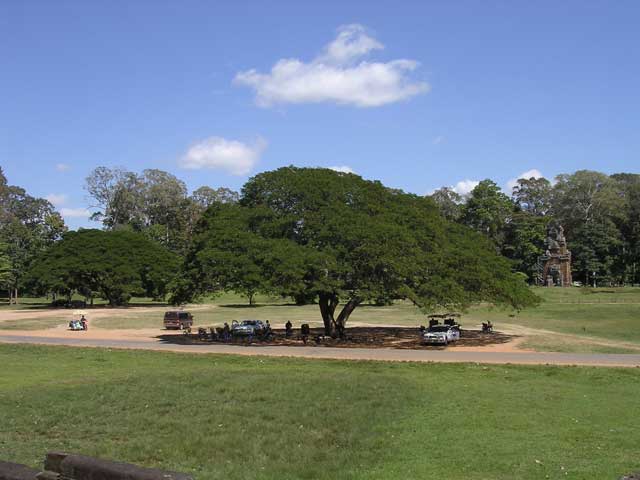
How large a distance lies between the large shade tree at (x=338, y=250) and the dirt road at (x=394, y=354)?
10.7 ft

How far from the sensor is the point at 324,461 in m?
11.0

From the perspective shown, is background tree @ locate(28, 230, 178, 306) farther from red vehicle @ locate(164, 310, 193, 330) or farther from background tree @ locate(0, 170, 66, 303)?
Result: red vehicle @ locate(164, 310, 193, 330)

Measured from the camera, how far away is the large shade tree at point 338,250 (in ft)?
115

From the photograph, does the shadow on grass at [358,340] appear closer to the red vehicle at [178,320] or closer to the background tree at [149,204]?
the red vehicle at [178,320]

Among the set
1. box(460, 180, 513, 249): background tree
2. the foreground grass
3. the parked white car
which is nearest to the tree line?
box(460, 180, 513, 249): background tree

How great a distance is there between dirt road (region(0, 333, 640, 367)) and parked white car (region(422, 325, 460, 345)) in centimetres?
254

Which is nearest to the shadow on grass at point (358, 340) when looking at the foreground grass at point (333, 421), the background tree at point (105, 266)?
the foreground grass at point (333, 421)

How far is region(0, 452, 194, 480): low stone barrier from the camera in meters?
5.71

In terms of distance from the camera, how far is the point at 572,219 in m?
118

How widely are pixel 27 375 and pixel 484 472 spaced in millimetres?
18214

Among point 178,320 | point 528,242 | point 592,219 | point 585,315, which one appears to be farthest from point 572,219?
point 178,320

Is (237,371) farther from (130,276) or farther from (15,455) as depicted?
(130,276)

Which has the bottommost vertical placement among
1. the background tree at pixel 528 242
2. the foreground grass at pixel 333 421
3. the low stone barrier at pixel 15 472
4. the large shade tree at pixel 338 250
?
A: the foreground grass at pixel 333 421

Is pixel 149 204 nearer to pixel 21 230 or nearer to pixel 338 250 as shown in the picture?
pixel 21 230
